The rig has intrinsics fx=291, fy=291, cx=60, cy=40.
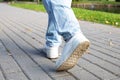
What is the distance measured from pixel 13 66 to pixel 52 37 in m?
0.64

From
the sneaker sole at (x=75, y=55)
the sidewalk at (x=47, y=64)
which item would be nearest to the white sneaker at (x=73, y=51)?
the sneaker sole at (x=75, y=55)

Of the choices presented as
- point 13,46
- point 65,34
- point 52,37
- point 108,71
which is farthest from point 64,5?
point 13,46

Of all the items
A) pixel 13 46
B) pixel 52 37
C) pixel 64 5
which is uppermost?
pixel 64 5

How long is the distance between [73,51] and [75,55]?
0.06m

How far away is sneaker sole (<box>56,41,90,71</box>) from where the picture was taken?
9.50 ft

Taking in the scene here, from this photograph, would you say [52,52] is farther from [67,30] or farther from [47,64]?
[67,30]

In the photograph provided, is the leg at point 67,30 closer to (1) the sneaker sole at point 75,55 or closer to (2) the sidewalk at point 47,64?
(1) the sneaker sole at point 75,55

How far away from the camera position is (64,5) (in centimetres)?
333

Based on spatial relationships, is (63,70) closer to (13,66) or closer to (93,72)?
(93,72)

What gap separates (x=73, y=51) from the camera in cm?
293

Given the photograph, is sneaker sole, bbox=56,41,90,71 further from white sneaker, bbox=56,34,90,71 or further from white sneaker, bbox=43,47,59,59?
white sneaker, bbox=43,47,59,59

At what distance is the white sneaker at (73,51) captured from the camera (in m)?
2.90

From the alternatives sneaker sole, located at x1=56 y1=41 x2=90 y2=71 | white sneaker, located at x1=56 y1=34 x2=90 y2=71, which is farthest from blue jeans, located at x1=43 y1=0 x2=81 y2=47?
sneaker sole, located at x1=56 y1=41 x2=90 y2=71

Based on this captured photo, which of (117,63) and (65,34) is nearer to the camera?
(65,34)
